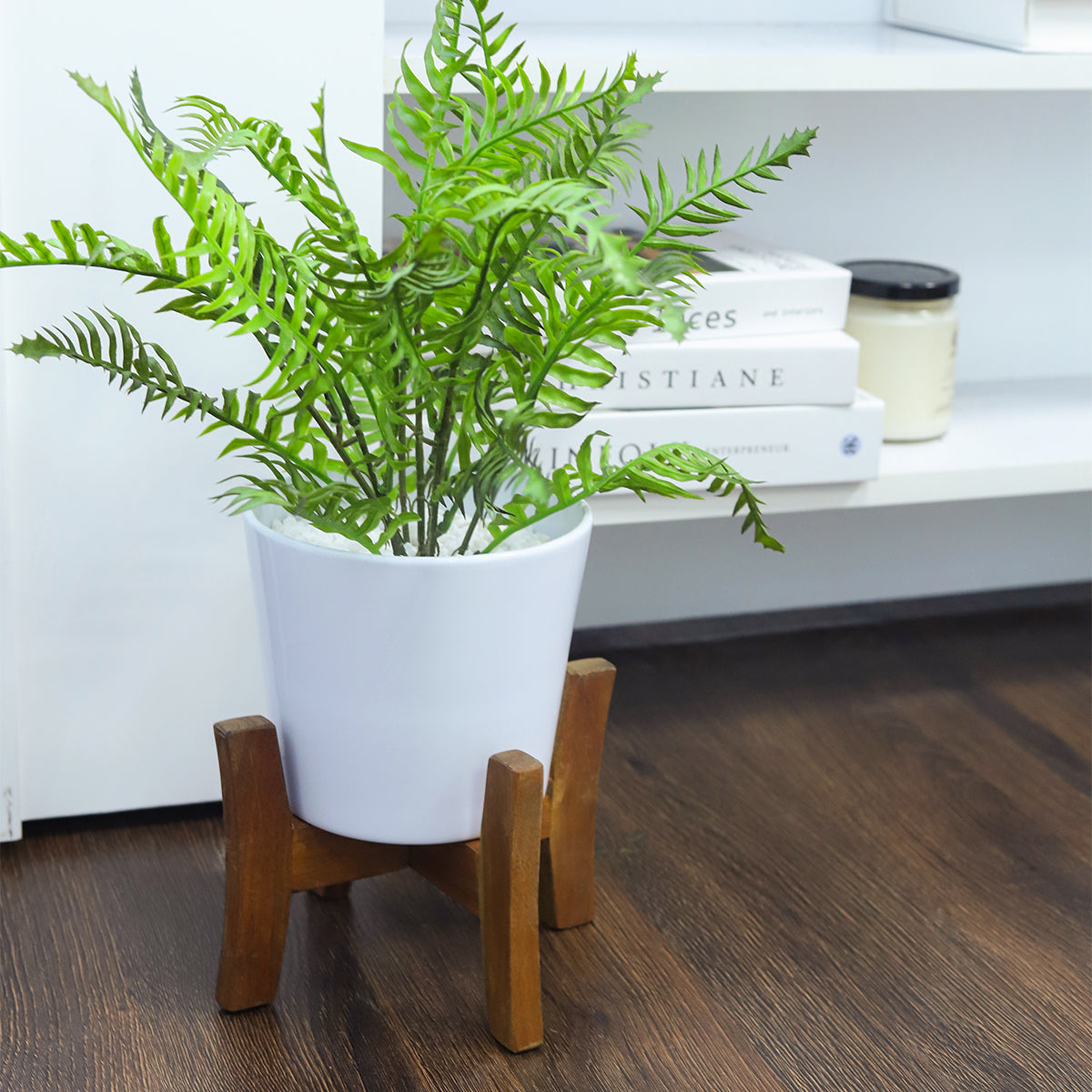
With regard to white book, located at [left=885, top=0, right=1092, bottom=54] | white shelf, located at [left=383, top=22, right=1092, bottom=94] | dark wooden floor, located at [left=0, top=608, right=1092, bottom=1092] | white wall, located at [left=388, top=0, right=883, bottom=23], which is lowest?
dark wooden floor, located at [left=0, top=608, right=1092, bottom=1092]

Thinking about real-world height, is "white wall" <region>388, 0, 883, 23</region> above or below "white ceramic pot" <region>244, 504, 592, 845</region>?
above

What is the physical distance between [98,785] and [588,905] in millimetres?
373

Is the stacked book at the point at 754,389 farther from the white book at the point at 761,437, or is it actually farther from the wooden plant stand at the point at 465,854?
the wooden plant stand at the point at 465,854

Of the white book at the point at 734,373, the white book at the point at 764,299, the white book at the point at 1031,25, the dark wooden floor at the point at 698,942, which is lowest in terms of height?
the dark wooden floor at the point at 698,942

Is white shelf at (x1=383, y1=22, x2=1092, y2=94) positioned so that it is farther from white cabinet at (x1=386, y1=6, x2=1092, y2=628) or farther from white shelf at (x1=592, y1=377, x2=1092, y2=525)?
white shelf at (x1=592, y1=377, x2=1092, y2=525)

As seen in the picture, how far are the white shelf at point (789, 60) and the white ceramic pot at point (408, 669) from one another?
0.36 meters

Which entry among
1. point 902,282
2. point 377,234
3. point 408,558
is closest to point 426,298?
point 408,558

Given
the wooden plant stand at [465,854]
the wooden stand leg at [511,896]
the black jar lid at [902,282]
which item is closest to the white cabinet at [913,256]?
the black jar lid at [902,282]

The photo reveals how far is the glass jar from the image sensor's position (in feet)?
3.86

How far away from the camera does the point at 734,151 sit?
50.1 inches

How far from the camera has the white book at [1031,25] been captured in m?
1.08

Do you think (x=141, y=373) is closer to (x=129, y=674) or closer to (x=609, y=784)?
(x=129, y=674)

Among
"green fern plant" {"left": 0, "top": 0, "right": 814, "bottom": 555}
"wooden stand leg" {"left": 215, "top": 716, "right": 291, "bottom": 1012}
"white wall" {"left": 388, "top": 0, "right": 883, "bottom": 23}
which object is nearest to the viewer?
"green fern plant" {"left": 0, "top": 0, "right": 814, "bottom": 555}

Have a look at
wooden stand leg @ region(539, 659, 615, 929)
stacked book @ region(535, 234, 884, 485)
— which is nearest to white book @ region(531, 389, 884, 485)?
stacked book @ region(535, 234, 884, 485)
